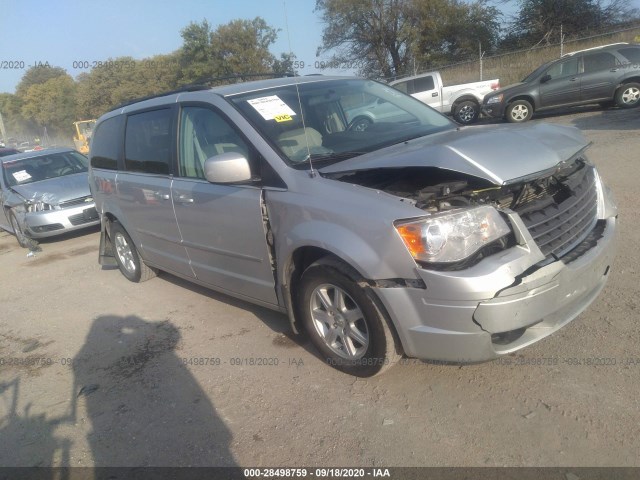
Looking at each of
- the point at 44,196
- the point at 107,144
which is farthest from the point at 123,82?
the point at 107,144

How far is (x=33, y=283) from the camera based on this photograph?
657 cm

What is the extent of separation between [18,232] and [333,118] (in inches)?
296

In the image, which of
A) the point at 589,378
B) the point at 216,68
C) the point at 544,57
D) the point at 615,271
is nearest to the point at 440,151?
the point at 589,378

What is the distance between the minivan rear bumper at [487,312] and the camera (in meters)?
2.50

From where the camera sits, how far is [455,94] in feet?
54.4

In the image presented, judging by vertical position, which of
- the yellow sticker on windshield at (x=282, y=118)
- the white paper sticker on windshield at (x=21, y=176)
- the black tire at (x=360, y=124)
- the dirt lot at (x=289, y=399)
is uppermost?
the yellow sticker on windshield at (x=282, y=118)

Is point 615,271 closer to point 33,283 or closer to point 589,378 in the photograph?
point 589,378

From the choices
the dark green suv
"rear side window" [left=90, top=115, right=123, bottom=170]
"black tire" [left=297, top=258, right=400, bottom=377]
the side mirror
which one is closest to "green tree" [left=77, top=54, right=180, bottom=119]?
the dark green suv

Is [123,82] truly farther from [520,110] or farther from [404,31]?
[520,110]

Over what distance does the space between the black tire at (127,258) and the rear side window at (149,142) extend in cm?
95

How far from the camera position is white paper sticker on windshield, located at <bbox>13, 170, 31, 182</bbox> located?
9.26m

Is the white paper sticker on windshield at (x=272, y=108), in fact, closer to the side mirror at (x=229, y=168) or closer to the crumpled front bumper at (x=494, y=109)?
the side mirror at (x=229, y=168)

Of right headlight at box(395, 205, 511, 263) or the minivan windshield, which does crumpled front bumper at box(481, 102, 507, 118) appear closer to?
the minivan windshield

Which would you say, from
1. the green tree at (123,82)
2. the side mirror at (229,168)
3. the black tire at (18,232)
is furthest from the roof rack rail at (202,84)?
the green tree at (123,82)
